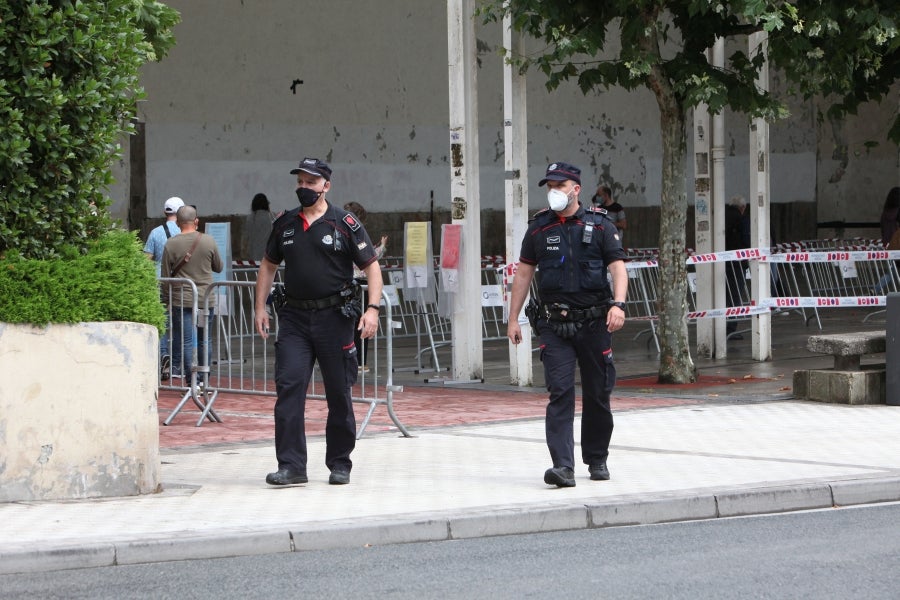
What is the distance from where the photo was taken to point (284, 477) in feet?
30.0

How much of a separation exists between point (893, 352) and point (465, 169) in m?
4.76

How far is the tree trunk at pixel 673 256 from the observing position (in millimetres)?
15141

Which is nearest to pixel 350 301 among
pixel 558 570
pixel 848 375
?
pixel 558 570

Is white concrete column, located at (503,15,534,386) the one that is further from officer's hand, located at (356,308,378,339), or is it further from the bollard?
officer's hand, located at (356,308,378,339)

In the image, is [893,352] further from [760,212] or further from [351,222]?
[351,222]

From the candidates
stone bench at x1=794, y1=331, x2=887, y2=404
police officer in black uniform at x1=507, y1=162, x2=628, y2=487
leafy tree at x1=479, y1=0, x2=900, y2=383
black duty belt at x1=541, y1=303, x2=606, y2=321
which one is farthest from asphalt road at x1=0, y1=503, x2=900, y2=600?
leafy tree at x1=479, y1=0, x2=900, y2=383

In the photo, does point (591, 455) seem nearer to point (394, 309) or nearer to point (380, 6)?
point (394, 309)

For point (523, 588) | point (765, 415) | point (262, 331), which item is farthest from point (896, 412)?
point (523, 588)

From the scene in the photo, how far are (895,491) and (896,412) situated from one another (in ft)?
12.7

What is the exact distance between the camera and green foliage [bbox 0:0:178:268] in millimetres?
8398

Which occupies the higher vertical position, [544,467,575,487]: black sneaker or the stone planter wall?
the stone planter wall

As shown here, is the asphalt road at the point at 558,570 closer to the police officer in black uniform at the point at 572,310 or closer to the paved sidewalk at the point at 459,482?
the paved sidewalk at the point at 459,482

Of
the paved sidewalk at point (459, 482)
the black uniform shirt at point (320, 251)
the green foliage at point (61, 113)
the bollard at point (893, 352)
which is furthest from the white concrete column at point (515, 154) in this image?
the green foliage at point (61, 113)

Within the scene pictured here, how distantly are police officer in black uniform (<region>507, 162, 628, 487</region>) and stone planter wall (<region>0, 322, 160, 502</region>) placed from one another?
92.4 inches
